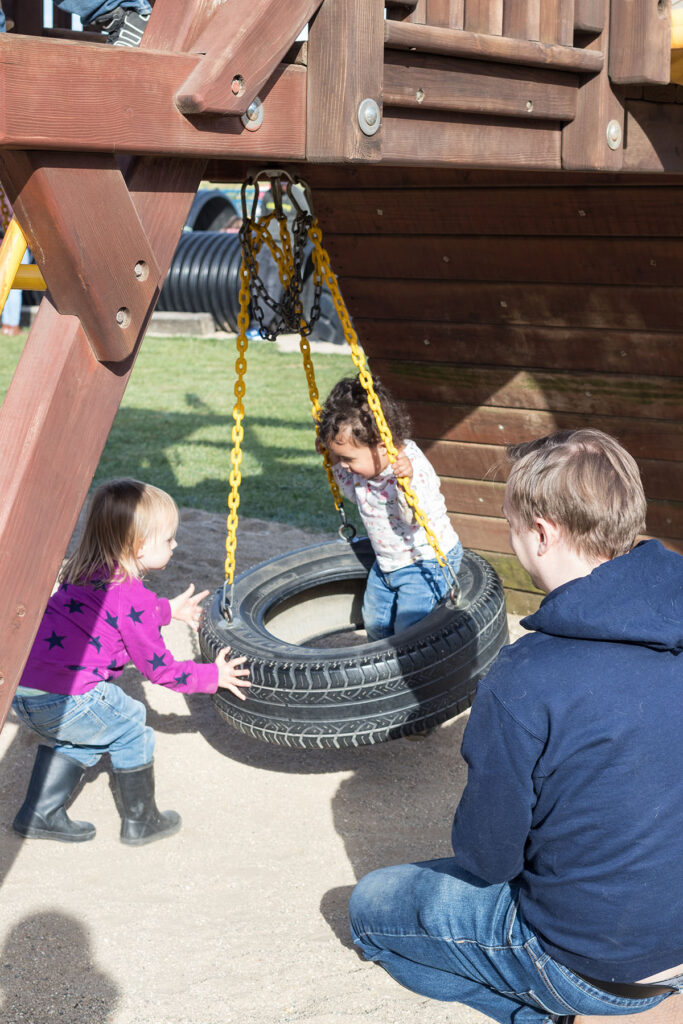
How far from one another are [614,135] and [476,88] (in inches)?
22.3

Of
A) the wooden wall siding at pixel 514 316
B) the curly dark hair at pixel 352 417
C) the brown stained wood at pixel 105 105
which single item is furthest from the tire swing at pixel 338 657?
the wooden wall siding at pixel 514 316

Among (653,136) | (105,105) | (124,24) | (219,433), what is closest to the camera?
(105,105)

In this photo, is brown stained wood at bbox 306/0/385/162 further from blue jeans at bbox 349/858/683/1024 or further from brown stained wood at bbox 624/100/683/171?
blue jeans at bbox 349/858/683/1024

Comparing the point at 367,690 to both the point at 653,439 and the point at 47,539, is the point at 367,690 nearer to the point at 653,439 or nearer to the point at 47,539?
the point at 47,539

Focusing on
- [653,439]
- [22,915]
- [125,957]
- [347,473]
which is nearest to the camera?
[125,957]

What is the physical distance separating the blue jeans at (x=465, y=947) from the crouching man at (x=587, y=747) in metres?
0.01

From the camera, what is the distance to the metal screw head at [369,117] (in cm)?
207

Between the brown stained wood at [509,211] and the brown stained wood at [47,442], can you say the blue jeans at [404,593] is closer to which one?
the brown stained wood at [509,211]

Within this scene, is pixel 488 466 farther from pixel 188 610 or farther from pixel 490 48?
pixel 490 48

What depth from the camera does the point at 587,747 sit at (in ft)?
6.00

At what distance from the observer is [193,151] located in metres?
1.83

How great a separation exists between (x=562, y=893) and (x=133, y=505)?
1.58m

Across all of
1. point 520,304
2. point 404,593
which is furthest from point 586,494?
point 520,304

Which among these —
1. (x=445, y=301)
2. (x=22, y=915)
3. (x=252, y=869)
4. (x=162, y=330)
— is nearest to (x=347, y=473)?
(x=445, y=301)
